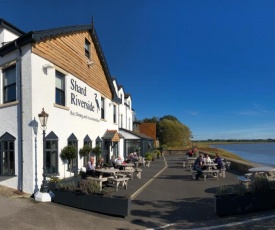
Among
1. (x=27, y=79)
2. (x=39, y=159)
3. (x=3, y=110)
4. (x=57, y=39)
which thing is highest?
(x=57, y=39)

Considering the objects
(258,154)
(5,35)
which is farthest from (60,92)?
(258,154)

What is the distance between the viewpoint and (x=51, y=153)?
13.2 meters

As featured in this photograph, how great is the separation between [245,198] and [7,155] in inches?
352

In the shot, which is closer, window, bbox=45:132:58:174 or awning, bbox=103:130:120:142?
window, bbox=45:132:58:174

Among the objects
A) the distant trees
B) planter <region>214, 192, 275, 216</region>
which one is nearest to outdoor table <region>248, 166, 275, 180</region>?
planter <region>214, 192, 275, 216</region>

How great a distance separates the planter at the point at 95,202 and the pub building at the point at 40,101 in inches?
60.6

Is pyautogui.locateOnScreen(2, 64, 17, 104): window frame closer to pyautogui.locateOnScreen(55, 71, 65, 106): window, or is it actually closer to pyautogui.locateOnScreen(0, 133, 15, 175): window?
pyautogui.locateOnScreen(0, 133, 15, 175): window

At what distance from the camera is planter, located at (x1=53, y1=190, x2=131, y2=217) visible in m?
8.68

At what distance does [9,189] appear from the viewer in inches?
468

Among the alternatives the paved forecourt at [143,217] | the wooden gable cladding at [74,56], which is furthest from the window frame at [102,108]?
the paved forecourt at [143,217]

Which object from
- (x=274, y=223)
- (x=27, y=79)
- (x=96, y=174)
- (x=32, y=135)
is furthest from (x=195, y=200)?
(x=27, y=79)

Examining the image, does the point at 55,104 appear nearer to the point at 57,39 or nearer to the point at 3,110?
the point at 3,110

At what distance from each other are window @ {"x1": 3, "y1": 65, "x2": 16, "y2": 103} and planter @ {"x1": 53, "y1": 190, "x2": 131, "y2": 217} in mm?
4645

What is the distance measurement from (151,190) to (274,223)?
634 cm
